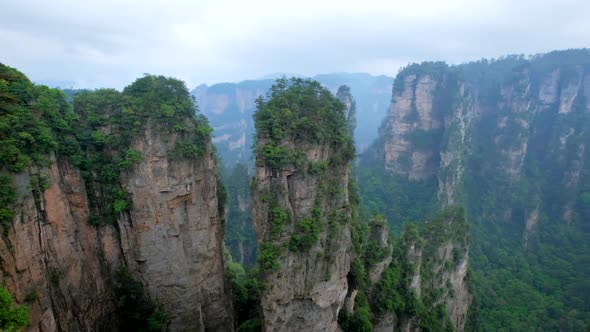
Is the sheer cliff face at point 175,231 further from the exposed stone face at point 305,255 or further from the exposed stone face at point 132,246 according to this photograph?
the exposed stone face at point 305,255

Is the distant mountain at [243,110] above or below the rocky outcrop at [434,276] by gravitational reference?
above

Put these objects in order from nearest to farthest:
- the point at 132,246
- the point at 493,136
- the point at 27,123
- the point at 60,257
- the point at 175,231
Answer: the point at 27,123 < the point at 60,257 < the point at 132,246 < the point at 175,231 < the point at 493,136

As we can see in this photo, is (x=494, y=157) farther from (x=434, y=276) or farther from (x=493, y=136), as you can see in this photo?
(x=434, y=276)

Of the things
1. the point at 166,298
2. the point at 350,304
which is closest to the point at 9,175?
the point at 166,298

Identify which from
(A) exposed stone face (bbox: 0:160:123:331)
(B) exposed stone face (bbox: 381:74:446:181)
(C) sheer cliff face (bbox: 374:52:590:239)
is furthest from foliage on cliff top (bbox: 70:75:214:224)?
(B) exposed stone face (bbox: 381:74:446:181)

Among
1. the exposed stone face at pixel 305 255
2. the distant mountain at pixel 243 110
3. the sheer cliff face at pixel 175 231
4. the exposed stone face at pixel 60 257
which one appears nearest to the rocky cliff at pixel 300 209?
the exposed stone face at pixel 305 255

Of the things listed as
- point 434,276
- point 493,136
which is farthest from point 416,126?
point 434,276

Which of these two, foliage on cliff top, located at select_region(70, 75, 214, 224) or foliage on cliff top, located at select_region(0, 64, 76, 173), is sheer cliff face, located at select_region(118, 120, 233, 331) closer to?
foliage on cliff top, located at select_region(70, 75, 214, 224)
